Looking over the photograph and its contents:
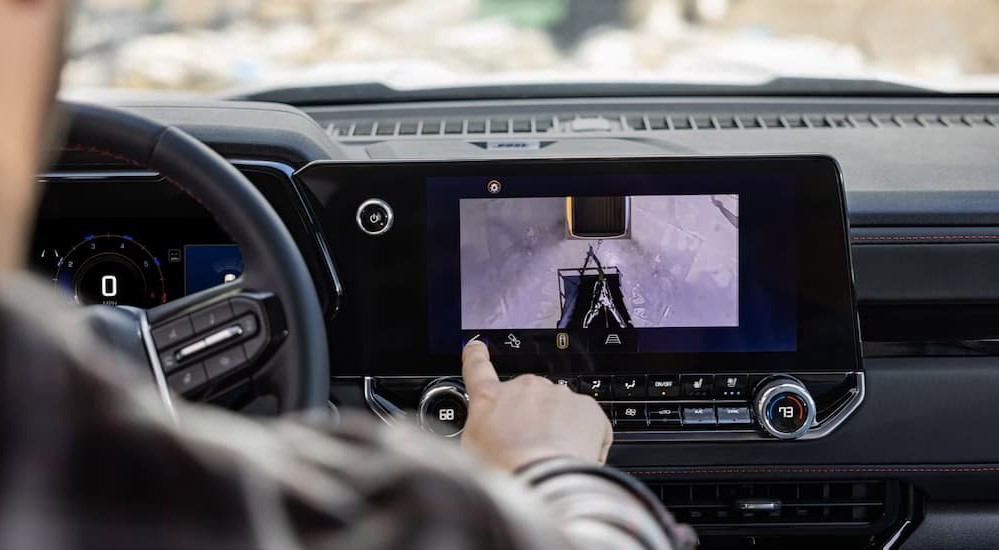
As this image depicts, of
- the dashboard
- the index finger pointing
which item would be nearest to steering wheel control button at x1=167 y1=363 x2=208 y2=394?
the index finger pointing

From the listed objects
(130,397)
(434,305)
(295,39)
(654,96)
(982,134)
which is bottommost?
(130,397)

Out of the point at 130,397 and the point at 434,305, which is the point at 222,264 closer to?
the point at 434,305

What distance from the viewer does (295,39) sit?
5.24 metres

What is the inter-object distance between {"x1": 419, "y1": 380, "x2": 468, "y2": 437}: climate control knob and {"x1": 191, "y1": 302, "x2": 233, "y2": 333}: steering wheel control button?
605 mm

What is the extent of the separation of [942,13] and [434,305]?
7.11 metres

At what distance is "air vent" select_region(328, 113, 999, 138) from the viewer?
262 cm

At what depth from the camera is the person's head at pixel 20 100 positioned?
0.59 m

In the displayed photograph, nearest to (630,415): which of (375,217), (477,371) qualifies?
(375,217)

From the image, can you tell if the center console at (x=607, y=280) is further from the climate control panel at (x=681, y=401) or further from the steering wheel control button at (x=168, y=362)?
the steering wheel control button at (x=168, y=362)

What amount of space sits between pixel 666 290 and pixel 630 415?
251mm

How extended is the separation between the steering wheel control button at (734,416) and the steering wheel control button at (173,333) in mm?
984

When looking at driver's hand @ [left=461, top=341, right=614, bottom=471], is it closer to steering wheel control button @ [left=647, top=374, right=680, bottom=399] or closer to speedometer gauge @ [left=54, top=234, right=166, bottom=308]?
steering wheel control button @ [left=647, top=374, right=680, bottom=399]

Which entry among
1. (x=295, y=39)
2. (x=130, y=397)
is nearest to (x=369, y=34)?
(x=295, y=39)

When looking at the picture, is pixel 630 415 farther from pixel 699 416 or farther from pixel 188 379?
pixel 188 379
